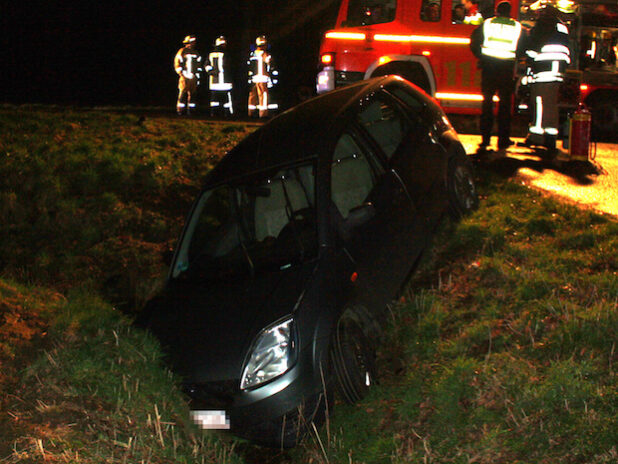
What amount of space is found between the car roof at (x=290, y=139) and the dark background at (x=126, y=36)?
2248 cm

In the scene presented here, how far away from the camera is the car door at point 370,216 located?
519 cm

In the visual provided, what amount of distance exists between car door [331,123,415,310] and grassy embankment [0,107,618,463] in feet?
1.49

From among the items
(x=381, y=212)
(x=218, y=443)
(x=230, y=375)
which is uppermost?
(x=381, y=212)

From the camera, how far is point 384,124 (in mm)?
6516

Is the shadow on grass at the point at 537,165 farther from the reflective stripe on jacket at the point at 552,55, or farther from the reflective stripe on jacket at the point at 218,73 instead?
the reflective stripe on jacket at the point at 218,73

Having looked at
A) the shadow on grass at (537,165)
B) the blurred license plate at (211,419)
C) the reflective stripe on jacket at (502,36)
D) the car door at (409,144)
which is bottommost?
the blurred license plate at (211,419)

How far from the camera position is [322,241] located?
200 inches

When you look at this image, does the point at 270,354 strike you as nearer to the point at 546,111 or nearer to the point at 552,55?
the point at 546,111

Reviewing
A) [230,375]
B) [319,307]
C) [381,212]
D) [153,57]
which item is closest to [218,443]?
[230,375]

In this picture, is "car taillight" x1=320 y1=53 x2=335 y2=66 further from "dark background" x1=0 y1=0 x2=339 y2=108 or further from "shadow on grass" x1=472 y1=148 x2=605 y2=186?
"dark background" x1=0 y1=0 x2=339 y2=108

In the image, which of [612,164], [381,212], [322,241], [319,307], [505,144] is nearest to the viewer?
[319,307]

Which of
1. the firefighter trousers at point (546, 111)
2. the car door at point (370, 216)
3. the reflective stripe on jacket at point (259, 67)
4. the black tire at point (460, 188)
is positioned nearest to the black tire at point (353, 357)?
the car door at point (370, 216)

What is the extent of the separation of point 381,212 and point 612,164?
540 cm

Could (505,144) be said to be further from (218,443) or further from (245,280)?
(218,443)
